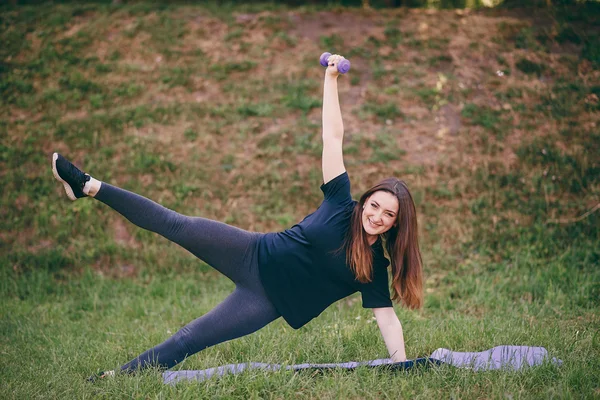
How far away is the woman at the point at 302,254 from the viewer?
11.3ft

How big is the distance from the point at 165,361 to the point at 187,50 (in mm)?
6991

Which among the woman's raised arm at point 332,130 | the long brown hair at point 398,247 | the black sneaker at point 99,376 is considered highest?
the woman's raised arm at point 332,130

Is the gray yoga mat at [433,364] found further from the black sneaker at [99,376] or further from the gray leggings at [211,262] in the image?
the black sneaker at [99,376]

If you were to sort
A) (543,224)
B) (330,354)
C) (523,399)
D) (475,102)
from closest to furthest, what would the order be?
(523,399) < (330,354) < (543,224) < (475,102)

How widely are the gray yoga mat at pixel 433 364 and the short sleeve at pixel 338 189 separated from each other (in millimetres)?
1120

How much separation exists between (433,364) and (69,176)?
2696 mm

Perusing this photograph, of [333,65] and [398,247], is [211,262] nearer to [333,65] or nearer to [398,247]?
[398,247]

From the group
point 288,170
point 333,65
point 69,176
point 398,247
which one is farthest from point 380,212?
point 288,170

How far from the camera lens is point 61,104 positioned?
329 inches

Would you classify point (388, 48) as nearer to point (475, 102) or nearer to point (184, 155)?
point (475, 102)

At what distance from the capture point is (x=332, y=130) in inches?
142

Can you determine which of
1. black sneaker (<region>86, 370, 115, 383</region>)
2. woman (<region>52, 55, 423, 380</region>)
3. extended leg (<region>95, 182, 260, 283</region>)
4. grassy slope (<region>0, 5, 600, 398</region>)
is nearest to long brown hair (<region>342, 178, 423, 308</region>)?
woman (<region>52, 55, 423, 380</region>)

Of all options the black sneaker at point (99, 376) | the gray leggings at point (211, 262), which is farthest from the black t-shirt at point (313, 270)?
the black sneaker at point (99, 376)

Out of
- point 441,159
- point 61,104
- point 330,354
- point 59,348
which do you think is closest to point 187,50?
point 61,104
